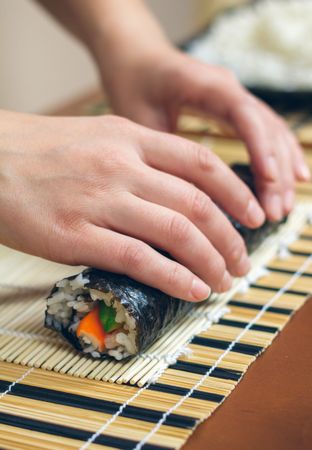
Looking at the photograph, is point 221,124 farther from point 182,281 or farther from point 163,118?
point 182,281

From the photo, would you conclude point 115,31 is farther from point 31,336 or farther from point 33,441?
point 33,441

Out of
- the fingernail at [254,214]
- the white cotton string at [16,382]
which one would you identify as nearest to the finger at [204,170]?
the fingernail at [254,214]

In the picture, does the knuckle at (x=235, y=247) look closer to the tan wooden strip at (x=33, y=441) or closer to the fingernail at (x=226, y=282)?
the fingernail at (x=226, y=282)

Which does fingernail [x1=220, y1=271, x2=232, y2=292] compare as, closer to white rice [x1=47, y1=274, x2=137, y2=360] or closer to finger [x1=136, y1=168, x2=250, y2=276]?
finger [x1=136, y1=168, x2=250, y2=276]

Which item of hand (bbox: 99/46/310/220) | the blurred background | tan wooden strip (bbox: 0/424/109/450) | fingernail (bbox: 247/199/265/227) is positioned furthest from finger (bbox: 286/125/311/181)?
the blurred background

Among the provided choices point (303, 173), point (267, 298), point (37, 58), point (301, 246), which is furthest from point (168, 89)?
point (37, 58)
